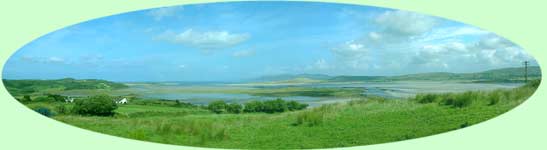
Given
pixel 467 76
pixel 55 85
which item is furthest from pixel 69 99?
pixel 467 76

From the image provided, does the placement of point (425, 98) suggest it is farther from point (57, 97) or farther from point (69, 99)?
point (57, 97)

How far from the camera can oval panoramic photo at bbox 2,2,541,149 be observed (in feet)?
29.8

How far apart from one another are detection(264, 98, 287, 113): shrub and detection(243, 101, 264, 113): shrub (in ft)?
0.18

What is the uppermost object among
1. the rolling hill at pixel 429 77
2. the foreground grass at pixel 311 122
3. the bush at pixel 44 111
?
the rolling hill at pixel 429 77

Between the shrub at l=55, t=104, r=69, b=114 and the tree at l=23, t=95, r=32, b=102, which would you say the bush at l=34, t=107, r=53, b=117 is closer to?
the shrub at l=55, t=104, r=69, b=114

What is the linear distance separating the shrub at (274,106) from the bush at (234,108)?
1.04 feet

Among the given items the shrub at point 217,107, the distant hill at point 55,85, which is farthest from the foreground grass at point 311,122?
the distant hill at point 55,85

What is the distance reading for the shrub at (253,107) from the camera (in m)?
9.85

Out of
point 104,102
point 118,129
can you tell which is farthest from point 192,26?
point 118,129

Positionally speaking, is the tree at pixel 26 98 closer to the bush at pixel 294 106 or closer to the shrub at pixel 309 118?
the bush at pixel 294 106

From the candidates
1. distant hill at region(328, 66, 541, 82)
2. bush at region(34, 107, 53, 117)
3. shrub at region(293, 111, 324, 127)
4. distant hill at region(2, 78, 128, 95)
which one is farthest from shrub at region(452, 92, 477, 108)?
bush at region(34, 107, 53, 117)

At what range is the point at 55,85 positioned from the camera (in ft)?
38.0

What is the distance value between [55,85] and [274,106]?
11.3 ft

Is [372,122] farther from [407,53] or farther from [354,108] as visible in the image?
[407,53]
